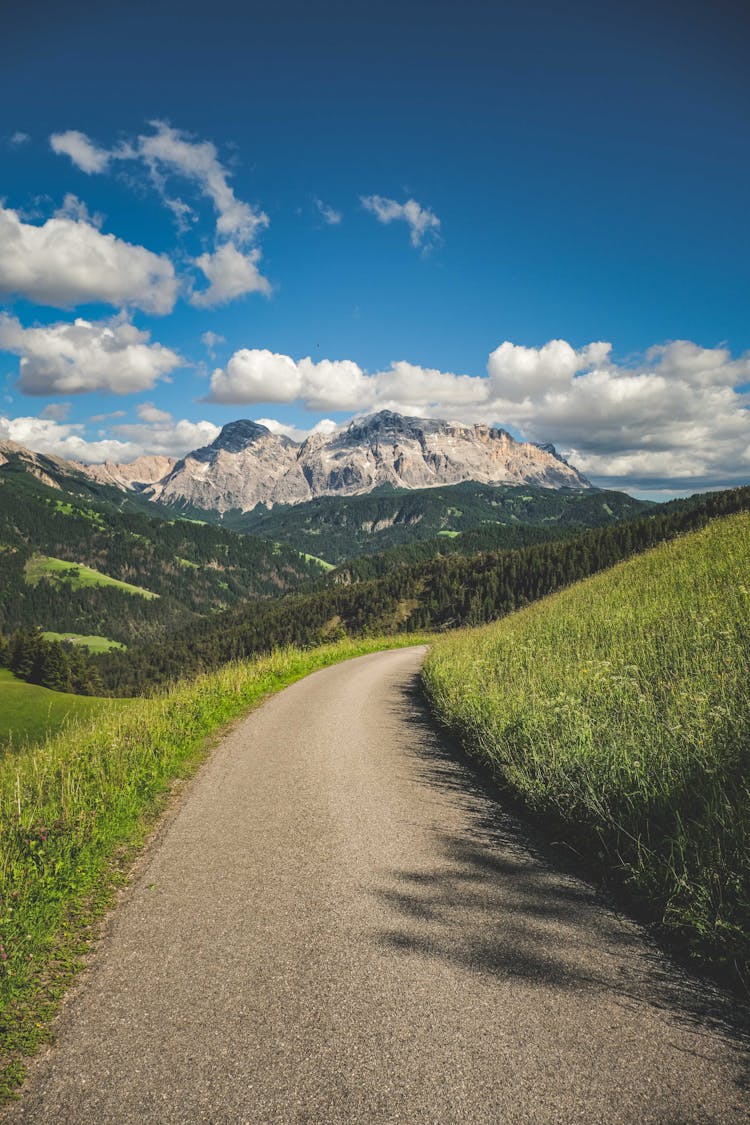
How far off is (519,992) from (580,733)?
13.9ft

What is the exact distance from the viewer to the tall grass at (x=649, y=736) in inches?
182

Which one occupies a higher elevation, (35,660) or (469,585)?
(469,585)

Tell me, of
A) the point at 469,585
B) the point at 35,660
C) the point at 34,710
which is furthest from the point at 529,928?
the point at 469,585

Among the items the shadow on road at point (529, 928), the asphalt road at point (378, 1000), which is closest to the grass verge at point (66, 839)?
the asphalt road at point (378, 1000)

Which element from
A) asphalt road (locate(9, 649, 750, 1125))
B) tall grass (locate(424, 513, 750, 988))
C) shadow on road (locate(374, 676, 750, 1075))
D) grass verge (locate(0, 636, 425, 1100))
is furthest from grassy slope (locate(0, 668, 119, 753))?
shadow on road (locate(374, 676, 750, 1075))

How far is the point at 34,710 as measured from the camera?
31266mm

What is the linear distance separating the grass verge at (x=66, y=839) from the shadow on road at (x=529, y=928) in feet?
8.99

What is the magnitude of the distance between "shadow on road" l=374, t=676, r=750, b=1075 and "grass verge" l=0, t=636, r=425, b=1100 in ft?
8.99

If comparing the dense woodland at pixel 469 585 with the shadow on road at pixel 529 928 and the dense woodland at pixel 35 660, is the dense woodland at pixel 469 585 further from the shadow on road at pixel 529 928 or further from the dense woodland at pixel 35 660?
the shadow on road at pixel 529 928

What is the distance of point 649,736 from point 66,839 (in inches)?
288

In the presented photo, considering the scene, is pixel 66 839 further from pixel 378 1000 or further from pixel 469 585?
pixel 469 585

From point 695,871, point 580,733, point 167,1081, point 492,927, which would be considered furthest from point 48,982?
point 580,733

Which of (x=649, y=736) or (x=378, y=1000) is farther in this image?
(x=649, y=736)

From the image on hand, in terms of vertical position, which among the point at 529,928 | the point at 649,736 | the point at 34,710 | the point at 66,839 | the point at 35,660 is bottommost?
the point at 34,710
